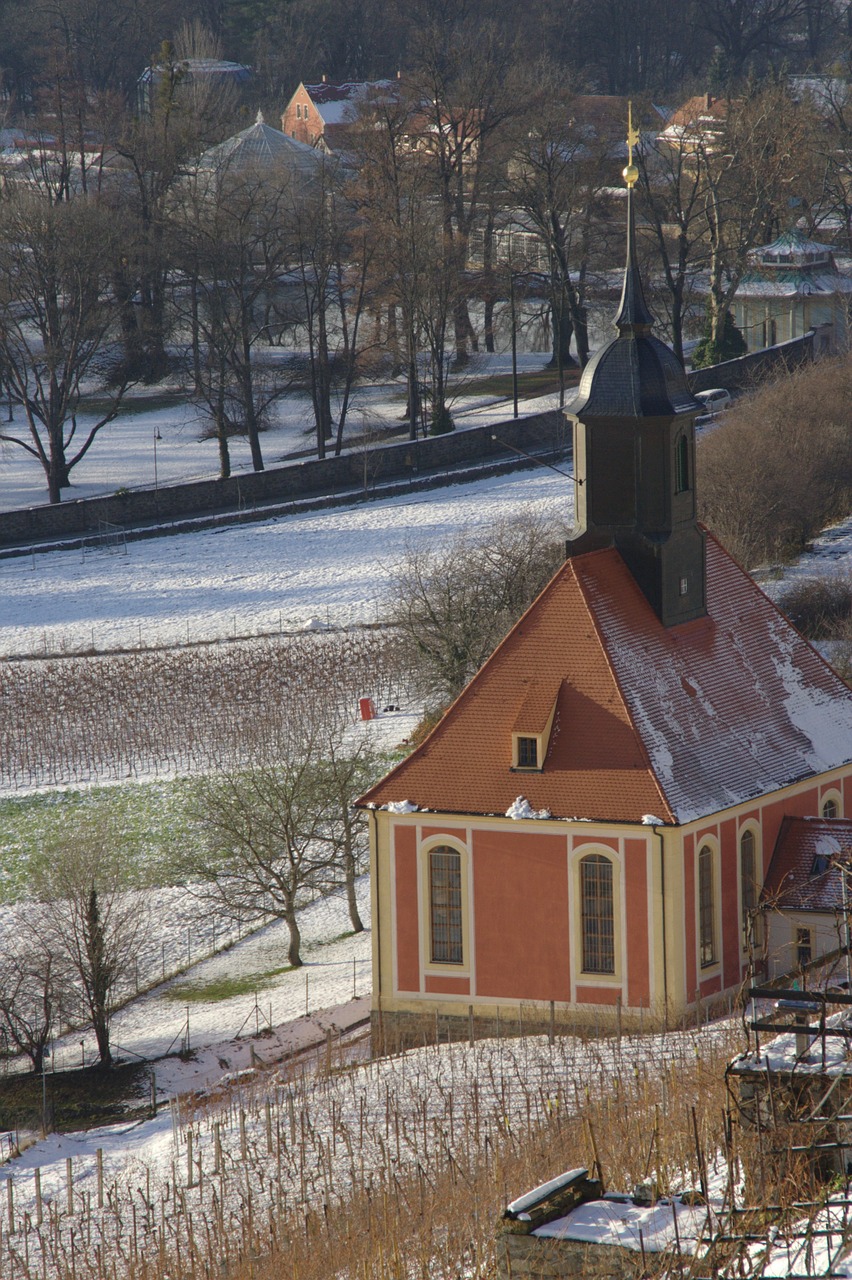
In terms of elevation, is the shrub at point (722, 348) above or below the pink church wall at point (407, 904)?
above

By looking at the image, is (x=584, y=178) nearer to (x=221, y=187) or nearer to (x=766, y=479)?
(x=221, y=187)

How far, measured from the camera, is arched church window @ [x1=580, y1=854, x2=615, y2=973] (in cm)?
2558

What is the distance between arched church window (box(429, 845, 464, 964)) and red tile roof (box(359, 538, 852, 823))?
74 centimetres

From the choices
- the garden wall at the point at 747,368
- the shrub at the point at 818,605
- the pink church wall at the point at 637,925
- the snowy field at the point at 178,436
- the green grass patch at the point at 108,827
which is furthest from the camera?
the garden wall at the point at 747,368

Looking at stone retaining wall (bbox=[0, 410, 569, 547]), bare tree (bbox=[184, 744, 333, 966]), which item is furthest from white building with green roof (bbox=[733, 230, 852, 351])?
bare tree (bbox=[184, 744, 333, 966])

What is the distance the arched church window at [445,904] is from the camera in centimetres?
2619

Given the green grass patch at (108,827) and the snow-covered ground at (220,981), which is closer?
the snow-covered ground at (220,981)

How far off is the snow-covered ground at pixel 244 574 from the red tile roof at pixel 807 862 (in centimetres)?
2162

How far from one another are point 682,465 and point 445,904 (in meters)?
6.77

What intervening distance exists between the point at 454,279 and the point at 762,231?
1630cm

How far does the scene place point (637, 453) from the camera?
27094 millimetres

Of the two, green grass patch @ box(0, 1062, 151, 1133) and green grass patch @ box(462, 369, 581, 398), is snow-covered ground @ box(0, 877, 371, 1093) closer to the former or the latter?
green grass patch @ box(0, 1062, 151, 1133)

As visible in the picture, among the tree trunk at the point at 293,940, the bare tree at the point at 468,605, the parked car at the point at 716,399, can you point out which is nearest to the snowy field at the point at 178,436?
the parked car at the point at 716,399

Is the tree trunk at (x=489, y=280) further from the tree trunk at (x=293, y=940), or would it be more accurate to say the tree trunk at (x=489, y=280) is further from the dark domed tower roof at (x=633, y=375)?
the dark domed tower roof at (x=633, y=375)
